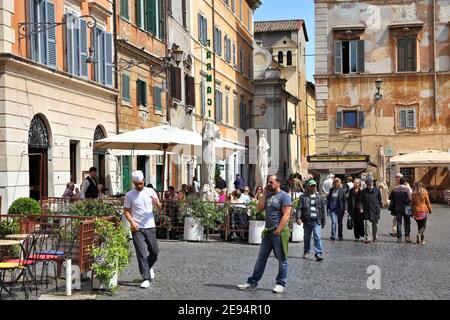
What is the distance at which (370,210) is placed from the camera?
17766 mm

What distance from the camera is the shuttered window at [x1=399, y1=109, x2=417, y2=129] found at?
1550 inches

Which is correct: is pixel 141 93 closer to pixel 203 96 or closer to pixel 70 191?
pixel 70 191

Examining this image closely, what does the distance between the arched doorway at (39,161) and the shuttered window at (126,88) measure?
239 inches

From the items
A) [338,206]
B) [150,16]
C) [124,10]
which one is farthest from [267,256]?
[150,16]

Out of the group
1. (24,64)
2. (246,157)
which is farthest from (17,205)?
(246,157)

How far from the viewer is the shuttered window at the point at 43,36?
61.9 feet

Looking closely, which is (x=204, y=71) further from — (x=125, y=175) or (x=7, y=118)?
(x=7, y=118)

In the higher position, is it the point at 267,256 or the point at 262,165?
the point at 262,165

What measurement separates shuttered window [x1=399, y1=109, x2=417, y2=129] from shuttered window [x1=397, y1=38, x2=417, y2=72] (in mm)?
2116

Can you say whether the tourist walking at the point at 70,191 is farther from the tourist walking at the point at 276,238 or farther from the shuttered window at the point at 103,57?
the tourist walking at the point at 276,238

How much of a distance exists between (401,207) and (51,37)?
9.79 meters

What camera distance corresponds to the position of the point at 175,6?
32.2m
